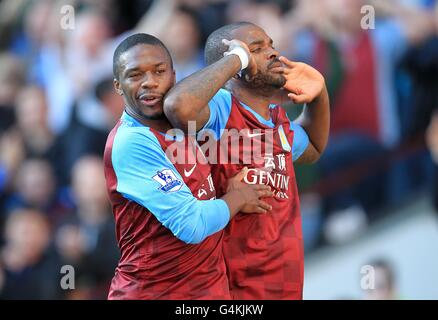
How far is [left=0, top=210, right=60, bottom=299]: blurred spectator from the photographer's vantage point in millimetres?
6465

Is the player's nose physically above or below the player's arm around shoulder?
below

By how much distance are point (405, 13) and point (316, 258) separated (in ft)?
5.79

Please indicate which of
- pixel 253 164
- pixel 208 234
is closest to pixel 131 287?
pixel 208 234

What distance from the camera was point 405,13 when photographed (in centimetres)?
606

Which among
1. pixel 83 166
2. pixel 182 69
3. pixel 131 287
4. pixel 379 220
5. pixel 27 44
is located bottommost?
pixel 131 287

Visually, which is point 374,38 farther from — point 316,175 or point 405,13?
point 316,175

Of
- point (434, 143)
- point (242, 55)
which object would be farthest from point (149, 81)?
point (434, 143)

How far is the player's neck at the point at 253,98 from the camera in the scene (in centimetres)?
354

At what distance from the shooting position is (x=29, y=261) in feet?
21.5

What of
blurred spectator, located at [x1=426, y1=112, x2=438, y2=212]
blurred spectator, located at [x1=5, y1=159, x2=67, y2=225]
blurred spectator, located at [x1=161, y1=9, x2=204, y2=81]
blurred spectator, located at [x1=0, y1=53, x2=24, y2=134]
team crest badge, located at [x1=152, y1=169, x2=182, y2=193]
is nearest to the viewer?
team crest badge, located at [x1=152, y1=169, x2=182, y2=193]

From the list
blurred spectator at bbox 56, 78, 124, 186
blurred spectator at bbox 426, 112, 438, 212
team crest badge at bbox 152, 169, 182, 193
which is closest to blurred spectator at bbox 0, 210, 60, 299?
blurred spectator at bbox 56, 78, 124, 186

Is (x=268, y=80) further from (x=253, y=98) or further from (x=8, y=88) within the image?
(x=8, y=88)

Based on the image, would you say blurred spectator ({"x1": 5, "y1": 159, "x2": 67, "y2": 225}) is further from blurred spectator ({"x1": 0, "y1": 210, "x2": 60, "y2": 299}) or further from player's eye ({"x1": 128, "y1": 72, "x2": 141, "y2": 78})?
player's eye ({"x1": 128, "y1": 72, "x2": 141, "y2": 78})

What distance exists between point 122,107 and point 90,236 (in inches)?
37.0
